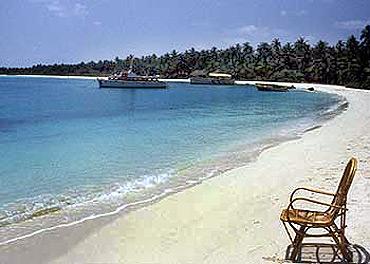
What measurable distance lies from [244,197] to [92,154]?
27.5 feet

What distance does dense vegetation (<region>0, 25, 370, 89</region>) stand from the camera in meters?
88.8

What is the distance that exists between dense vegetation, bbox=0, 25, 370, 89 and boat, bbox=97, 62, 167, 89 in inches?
1418

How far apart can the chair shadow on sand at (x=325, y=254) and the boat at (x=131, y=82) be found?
289 ft

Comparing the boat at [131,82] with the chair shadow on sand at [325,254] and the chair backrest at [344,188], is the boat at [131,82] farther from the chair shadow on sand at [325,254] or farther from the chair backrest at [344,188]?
the chair backrest at [344,188]

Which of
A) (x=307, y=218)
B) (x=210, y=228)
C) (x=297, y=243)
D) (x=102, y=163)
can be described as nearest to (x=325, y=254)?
(x=297, y=243)

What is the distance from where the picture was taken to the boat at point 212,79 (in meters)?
123

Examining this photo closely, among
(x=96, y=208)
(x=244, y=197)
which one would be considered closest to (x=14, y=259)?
(x=96, y=208)

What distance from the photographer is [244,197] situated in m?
9.31

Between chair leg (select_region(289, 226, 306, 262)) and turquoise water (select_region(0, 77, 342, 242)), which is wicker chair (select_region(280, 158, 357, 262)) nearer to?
chair leg (select_region(289, 226, 306, 262))

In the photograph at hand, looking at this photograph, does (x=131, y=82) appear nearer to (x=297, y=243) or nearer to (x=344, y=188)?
(x=297, y=243)

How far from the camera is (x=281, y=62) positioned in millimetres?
126375

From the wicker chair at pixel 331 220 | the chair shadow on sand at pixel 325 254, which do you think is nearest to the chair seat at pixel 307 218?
the wicker chair at pixel 331 220

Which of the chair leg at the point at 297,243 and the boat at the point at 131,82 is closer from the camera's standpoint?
the chair leg at the point at 297,243

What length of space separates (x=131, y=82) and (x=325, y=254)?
89.0 m
